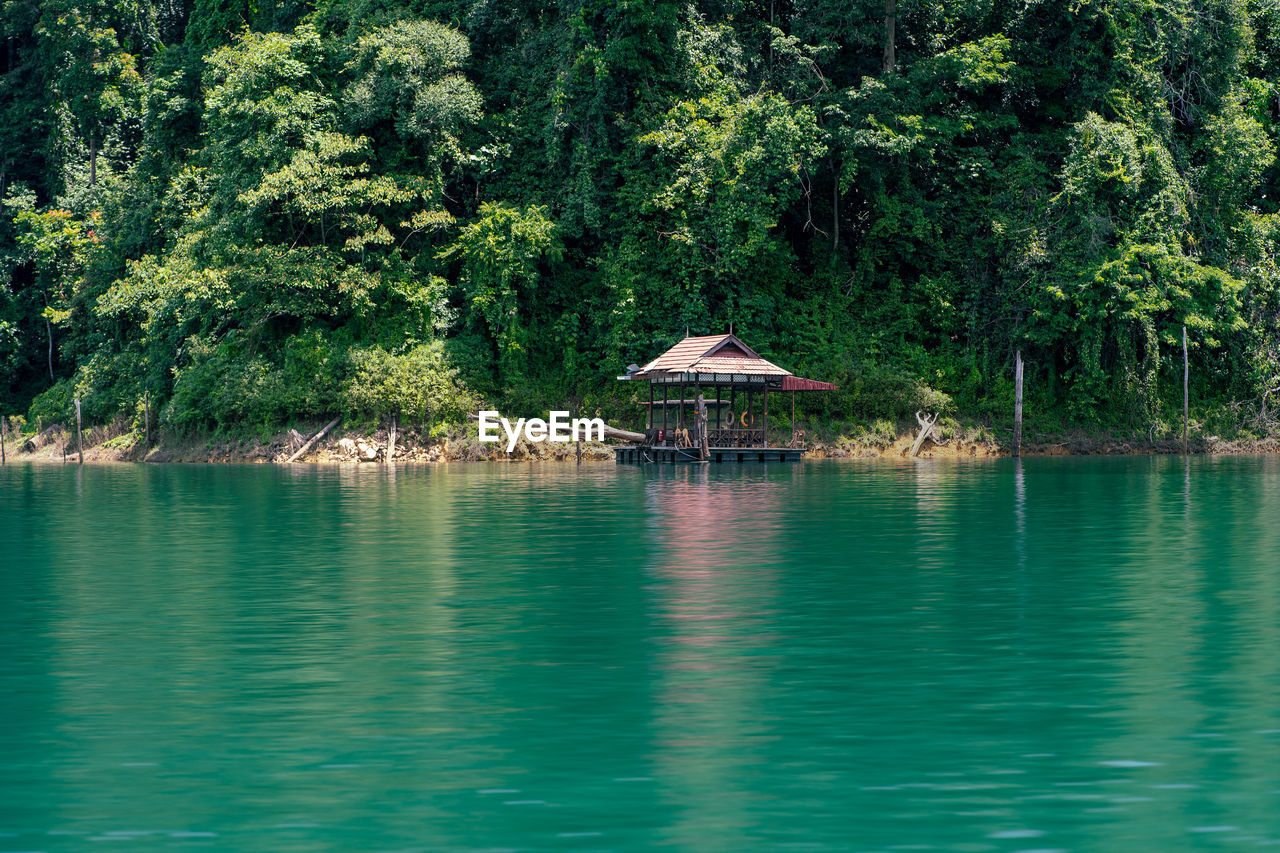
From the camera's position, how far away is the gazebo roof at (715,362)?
4234 centimetres

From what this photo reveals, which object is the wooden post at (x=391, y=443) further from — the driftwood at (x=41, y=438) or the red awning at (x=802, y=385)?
the driftwood at (x=41, y=438)

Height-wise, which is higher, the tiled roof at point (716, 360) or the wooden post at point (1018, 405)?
the tiled roof at point (716, 360)

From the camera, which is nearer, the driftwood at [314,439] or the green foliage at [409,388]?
the green foliage at [409,388]

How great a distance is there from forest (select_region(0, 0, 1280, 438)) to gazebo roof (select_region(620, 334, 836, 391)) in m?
4.34

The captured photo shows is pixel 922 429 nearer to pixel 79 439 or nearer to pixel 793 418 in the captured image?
pixel 793 418

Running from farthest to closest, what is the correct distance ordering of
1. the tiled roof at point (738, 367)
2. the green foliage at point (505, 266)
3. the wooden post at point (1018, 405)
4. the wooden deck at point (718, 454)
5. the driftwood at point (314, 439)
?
the driftwood at point (314, 439), the green foliage at point (505, 266), the wooden post at point (1018, 405), the wooden deck at point (718, 454), the tiled roof at point (738, 367)

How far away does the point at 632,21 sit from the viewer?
4816 centimetres

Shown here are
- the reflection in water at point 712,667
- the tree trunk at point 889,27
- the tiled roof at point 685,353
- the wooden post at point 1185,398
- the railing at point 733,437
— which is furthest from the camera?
the tree trunk at point 889,27

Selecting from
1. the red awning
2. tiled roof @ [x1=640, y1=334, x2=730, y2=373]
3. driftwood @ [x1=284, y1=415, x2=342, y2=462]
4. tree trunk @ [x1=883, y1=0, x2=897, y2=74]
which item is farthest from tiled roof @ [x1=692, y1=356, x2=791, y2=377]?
driftwood @ [x1=284, y1=415, x2=342, y2=462]

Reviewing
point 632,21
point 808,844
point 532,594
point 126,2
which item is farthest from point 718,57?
point 808,844

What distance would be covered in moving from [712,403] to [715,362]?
11.0 feet

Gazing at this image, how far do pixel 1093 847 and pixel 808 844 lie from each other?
127cm

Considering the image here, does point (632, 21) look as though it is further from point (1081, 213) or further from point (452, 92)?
point (1081, 213)

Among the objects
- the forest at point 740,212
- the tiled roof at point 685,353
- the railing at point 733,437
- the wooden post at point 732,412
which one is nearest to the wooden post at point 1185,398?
the forest at point 740,212
